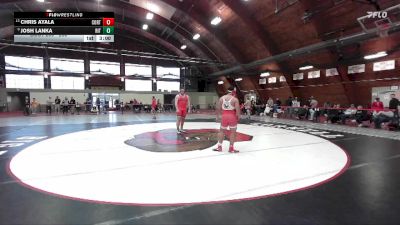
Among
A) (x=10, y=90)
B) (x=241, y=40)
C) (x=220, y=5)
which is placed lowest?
(x=10, y=90)

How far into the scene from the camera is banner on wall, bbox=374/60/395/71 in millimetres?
16292

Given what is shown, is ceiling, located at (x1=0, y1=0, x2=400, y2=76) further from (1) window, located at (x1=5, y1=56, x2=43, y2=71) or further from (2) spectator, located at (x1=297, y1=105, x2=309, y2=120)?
(2) spectator, located at (x1=297, y1=105, x2=309, y2=120)

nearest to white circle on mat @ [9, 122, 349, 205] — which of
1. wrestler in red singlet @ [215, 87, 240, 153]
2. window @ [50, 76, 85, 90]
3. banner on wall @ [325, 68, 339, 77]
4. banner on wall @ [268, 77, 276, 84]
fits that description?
wrestler in red singlet @ [215, 87, 240, 153]

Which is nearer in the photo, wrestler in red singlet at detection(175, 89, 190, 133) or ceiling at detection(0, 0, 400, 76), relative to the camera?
wrestler in red singlet at detection(175, 89, 190, 133)

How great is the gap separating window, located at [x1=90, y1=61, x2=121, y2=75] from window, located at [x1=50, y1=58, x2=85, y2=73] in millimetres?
1304

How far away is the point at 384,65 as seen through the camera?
55.1ft

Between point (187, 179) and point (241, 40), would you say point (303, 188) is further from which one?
point (241, 40)

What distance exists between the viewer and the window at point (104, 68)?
32.6 metres

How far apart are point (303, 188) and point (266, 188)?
0.54m

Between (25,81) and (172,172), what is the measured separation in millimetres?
32385

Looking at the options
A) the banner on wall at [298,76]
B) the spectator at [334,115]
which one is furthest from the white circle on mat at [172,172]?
the banner on wall at [298,76]

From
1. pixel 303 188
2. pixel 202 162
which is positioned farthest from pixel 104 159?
pixel 303 188

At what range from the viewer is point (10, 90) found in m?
27.2
